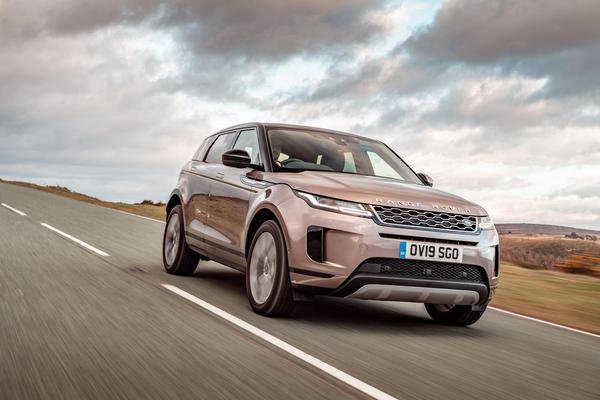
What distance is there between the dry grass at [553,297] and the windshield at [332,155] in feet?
8.07

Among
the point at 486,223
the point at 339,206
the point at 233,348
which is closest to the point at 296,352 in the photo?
the point at 233,348

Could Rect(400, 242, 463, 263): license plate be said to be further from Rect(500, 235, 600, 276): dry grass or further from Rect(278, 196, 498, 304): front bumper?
Rect(500, 235, 600, 276): dry grass

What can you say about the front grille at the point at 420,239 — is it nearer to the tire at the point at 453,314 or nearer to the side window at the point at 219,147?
the tire at the point at 453,314

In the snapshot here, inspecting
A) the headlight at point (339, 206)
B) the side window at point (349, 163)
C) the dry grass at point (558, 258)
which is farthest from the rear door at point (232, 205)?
the dry grass at point (558, 258)

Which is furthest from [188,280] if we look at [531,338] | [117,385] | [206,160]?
[117,385]

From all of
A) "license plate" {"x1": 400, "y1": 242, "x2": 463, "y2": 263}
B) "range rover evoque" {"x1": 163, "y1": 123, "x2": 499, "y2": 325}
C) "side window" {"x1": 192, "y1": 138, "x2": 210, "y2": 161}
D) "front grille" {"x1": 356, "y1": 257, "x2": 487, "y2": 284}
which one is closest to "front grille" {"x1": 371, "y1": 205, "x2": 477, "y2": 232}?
"range rover evoque" {"x1": 163, "y1": 123, "x2": 499, "y2": 325}

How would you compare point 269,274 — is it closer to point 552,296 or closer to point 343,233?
point 343,233

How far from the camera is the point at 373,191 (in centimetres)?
627

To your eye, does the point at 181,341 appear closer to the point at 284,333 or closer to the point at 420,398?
the point at 284,333

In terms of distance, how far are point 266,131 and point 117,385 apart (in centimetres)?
416

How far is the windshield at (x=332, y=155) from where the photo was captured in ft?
24.2

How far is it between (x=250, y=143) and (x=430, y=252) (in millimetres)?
2672

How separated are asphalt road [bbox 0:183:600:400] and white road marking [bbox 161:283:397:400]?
6 centimetres

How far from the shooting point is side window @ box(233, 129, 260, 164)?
766cm
